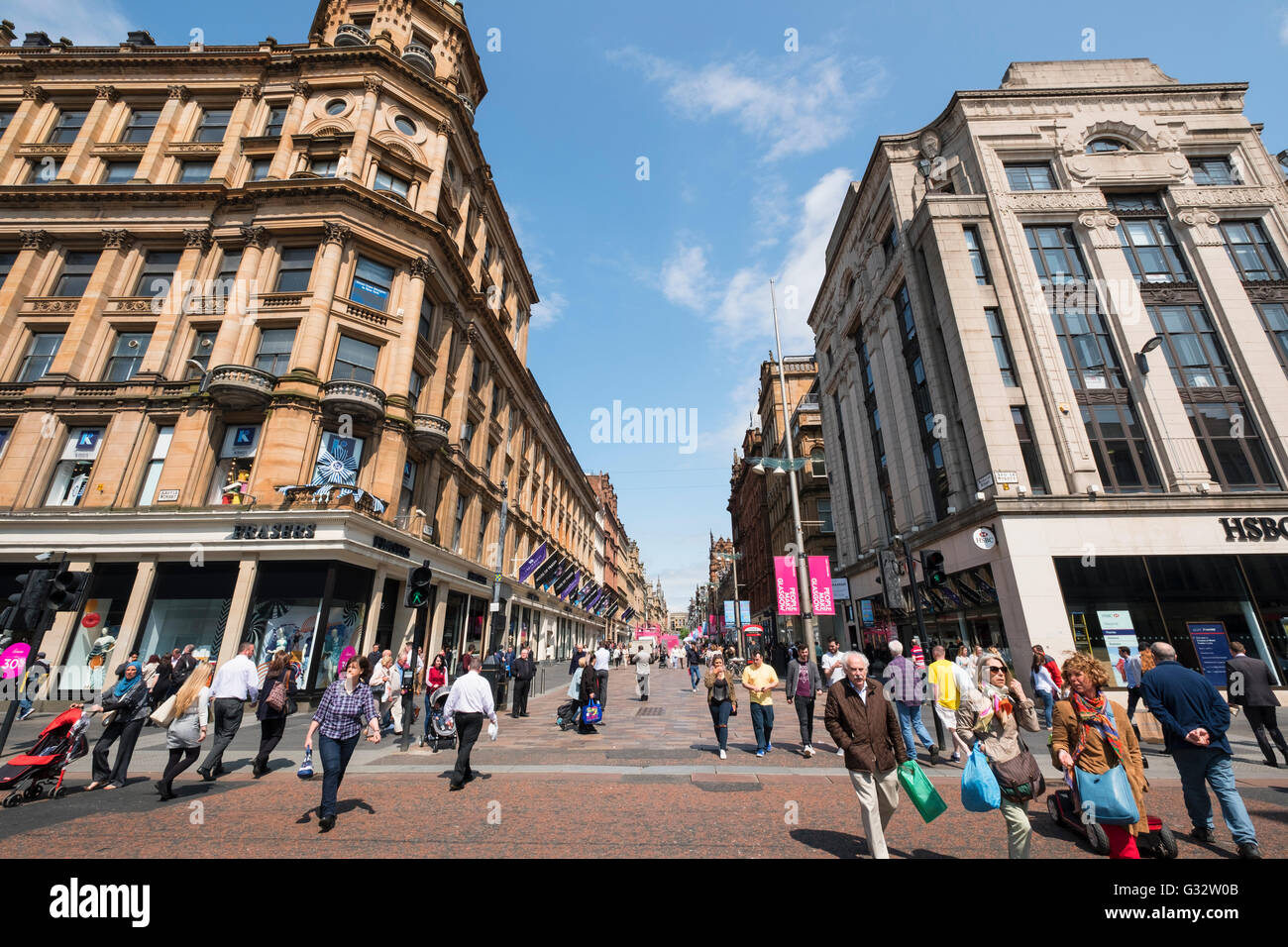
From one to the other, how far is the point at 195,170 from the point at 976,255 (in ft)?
114

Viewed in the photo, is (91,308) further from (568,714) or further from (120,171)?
(568,714)

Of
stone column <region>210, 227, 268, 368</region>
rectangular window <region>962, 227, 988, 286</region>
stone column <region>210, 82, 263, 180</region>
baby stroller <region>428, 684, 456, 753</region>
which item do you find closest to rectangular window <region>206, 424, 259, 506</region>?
stone column <region>210, 227, 268, 368</region>

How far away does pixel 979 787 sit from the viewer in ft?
13.6

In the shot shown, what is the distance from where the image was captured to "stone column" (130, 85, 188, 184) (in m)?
21.5

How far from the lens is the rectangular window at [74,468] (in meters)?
17.6

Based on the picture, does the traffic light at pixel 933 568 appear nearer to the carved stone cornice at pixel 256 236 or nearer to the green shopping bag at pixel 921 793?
the green shopping bag at pixel 921 793

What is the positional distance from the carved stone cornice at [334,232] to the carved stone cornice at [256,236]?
2.43 m

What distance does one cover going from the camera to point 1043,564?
1806 cm

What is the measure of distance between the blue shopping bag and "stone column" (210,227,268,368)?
75.5 ft

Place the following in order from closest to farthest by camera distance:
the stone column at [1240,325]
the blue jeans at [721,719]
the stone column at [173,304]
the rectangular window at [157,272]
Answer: the blue jeans at [721,719] < the stone column at [173,304] < the stone column at [1240,325] < the rectangular window at [157,272]

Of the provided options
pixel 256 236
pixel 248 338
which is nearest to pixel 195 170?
pixel 256 236

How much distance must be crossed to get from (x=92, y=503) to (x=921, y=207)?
3530 centimetres

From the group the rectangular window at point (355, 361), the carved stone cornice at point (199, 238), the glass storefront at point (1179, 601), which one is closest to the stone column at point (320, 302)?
the rectangular window at point (355, 361)

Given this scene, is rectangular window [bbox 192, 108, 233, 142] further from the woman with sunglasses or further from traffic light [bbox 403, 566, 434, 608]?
the woman with sunglasses
